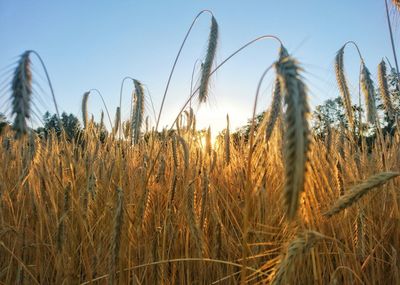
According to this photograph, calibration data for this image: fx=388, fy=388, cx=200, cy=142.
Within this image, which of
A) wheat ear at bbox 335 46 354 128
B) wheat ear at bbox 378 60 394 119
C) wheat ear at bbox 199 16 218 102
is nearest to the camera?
wheat ear at bbox 199 16 218 102

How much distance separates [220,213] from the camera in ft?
7.98

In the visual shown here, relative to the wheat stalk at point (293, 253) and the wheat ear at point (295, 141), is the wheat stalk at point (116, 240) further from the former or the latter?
the wheat ear at point (295, 141)

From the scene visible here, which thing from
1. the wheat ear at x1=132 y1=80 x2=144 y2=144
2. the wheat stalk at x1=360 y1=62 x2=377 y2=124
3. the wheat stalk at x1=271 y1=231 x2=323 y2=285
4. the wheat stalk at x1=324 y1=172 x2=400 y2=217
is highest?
the wheat stalk at x1=360 y1=62 x2=377 y2=124

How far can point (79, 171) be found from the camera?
117 inches

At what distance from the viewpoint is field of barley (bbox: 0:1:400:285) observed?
119 cm

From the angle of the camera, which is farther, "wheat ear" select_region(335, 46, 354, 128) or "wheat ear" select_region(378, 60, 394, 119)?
"wheat ear" select_region(378, 60, 394, 119)

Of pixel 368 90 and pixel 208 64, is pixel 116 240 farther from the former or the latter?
pixel 368 90

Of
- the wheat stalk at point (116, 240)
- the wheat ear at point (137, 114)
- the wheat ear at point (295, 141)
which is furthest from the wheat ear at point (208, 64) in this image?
the wheat ear at point (295, 141)

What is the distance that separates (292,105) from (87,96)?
3346 millimetres

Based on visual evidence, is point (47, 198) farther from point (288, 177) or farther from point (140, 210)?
point (288, 177)

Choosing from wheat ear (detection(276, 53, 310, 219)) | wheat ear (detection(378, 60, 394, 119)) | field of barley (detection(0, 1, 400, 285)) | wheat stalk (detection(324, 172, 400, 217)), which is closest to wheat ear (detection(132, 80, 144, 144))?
field of barley (detection(0, 1, 400, 285))

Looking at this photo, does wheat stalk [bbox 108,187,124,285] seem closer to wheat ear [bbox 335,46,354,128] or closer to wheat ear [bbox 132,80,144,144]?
wheat ear [bbox 132,80,144,144]

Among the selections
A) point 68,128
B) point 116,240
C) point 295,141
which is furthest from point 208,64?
point 68,128

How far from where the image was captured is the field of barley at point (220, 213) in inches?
46.9
